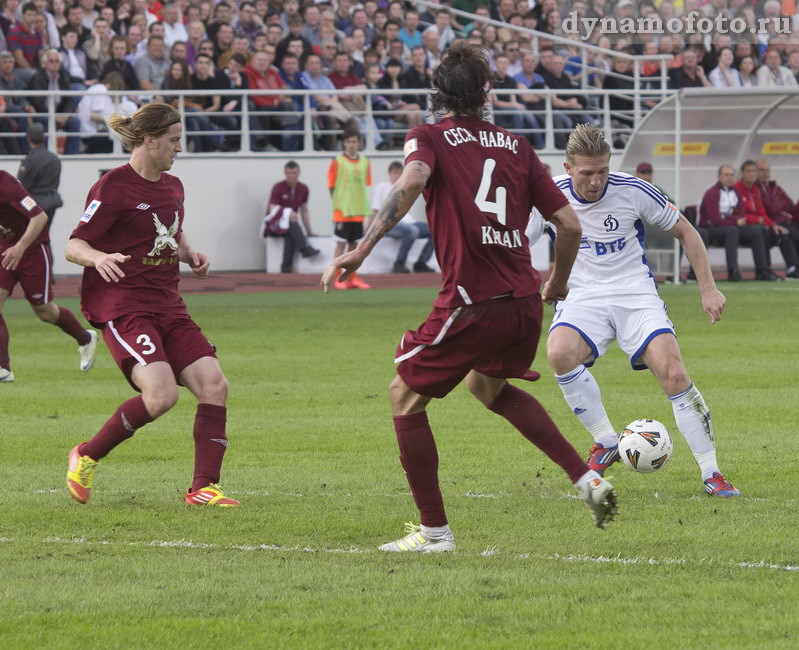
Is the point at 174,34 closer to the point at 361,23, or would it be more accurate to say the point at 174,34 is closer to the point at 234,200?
the point at 234,200

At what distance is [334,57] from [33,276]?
1391 centimetres

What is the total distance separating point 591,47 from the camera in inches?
993

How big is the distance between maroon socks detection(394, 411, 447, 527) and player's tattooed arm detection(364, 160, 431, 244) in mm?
874

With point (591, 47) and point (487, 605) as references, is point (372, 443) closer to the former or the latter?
point (487, 605)

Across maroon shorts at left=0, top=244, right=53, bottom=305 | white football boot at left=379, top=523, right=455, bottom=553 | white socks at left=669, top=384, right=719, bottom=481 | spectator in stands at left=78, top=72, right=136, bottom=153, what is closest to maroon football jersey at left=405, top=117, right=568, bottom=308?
white football boot at left=379, top=523, right=455, bottom=553

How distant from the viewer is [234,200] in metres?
24.5

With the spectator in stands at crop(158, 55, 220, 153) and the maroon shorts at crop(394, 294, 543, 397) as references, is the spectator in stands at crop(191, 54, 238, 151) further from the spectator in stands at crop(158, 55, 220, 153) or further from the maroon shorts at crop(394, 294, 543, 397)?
the maroon shorts at crop(394, 294, 543, 397)

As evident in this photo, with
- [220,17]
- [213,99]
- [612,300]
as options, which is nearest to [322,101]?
[213,99]

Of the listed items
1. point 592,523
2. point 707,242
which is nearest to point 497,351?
point 592,523

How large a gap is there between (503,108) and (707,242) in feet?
17.8

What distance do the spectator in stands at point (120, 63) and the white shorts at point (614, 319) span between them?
16834 mm

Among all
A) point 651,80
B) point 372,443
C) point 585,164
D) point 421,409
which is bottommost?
point 372,443

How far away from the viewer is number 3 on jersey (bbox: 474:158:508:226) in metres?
5.42

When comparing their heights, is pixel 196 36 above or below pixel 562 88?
above
